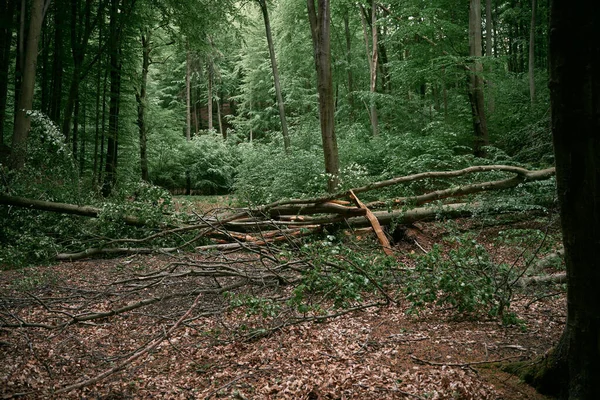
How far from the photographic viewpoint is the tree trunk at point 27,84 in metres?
8.25

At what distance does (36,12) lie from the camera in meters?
8.48

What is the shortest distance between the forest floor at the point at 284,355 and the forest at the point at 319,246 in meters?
0.02

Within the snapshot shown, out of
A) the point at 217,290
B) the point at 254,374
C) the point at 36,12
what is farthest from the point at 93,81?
the point at 254,374

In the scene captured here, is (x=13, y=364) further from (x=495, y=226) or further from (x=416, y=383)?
(x=495, y=226)

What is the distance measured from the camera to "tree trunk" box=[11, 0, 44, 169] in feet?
27.1

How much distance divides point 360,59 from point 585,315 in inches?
844

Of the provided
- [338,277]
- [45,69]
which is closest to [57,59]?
[45,69]

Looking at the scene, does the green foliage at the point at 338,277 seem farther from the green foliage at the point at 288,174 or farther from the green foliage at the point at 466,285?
the green foliage at the point at 288,174

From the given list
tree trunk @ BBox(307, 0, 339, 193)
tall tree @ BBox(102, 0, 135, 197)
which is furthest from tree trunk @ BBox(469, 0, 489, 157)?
tall tree @ BBox(102, 0, 135, 197)

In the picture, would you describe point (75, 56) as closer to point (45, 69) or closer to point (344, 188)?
point (45, 69)

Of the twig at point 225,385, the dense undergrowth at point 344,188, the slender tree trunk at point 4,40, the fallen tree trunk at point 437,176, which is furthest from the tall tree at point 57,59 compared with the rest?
the twig at point 225,385

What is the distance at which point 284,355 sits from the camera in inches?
134

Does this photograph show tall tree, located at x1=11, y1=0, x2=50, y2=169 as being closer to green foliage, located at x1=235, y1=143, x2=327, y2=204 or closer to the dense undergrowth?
the dense undergrowth

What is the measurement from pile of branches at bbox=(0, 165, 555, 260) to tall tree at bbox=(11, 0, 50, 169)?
61.1 inches
